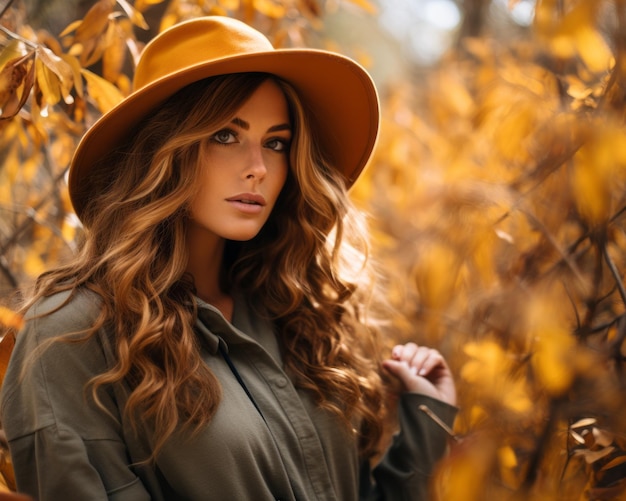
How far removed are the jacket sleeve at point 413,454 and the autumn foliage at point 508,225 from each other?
92 millimetres

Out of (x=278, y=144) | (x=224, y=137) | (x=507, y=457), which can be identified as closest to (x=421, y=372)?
(x=507, y=457)

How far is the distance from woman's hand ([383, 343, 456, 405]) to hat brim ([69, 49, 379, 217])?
0.53 metres

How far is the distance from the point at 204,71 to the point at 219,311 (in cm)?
56

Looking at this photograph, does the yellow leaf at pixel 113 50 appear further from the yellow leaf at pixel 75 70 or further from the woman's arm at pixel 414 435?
the woman's arm at pixel 414 435

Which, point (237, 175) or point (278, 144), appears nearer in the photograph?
point (237, 175)

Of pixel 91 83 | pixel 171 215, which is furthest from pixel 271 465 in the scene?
pixel 91 83

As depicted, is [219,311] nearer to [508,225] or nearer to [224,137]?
[224,137]

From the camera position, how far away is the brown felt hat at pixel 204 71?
166 cm

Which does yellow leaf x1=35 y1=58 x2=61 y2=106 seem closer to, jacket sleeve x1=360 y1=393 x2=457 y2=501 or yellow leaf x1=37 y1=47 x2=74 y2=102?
yellow leaf x1=37 y1=47 x2=74 y2=102

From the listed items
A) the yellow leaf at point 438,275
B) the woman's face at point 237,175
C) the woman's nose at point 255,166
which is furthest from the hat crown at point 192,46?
the yellow leaf at point 438,275

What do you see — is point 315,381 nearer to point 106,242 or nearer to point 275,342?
point 275,342

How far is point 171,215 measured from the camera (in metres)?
1.75

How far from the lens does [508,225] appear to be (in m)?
2.43

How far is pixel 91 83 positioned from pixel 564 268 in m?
1.24
